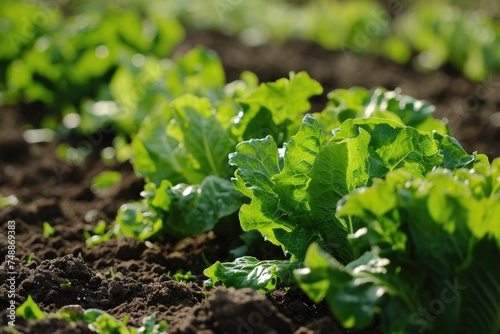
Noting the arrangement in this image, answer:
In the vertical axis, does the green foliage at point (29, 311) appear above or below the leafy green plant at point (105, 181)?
above

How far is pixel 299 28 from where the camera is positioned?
9414 millimetres

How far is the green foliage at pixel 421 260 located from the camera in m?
2.73

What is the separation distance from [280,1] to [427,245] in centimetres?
929

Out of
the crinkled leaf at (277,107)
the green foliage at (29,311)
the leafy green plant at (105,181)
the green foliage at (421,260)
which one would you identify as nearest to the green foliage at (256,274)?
the green foliage at (421,260)

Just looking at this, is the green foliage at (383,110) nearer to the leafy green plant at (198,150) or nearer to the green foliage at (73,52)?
the leafy green plant at (198,150)

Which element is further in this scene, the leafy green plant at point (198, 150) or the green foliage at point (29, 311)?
the leafy green plant at point (198, 150)

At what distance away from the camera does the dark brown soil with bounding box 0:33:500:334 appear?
306 centimetres

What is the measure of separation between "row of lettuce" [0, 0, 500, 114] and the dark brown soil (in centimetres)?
28

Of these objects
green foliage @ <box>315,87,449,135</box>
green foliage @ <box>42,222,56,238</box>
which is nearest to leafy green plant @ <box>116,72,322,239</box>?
green foliage @ <box>315,87,449,135</box>

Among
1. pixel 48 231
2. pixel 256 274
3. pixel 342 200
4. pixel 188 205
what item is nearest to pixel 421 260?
pixel 342 200

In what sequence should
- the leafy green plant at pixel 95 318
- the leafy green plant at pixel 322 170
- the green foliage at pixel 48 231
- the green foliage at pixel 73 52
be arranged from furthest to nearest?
the green foliage at pixel 73 52, the green foliage at pixel 48 231, the leafy green plant at pixel 322 170, the leafy green plant at pixel 95 318

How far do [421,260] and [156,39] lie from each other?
16.5 feet

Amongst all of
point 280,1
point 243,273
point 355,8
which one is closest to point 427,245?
point 243,273

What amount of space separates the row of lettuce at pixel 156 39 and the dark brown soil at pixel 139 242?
0.28m
